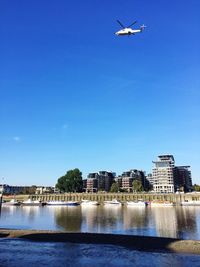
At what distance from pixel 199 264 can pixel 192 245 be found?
7.60m

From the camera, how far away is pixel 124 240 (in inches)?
1526

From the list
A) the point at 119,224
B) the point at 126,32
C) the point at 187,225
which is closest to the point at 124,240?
the point at 119,224

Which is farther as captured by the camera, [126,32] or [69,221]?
[69,221]

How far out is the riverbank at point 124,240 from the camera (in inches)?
1350

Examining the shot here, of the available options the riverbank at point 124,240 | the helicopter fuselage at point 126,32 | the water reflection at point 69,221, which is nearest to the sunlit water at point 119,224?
the water reflection at point 69,221

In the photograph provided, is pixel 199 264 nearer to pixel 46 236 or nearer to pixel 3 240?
pixel 46 236

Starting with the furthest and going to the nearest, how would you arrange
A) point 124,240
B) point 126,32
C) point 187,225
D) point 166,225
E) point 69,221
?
point 69,221
point 187,225
point 166,225
point 126,32
point 124,240

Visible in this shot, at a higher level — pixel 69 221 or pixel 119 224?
pixel 119 224

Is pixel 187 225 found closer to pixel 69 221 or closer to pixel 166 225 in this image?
pixel 166 225

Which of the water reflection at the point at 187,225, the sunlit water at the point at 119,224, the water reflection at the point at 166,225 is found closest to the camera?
the water reflection at the point at 166,225

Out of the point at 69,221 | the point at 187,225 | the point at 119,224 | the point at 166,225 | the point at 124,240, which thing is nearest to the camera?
the point at 124,240

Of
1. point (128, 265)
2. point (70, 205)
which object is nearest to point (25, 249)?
point (128, 265)

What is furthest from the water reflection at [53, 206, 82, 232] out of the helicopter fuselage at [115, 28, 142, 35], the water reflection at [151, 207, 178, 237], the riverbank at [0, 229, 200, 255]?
the helicopter fuselage at [115, 28, 142, 35]

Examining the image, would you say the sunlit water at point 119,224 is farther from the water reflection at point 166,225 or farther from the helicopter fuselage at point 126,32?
the helicopter fuselage at point 126,32
